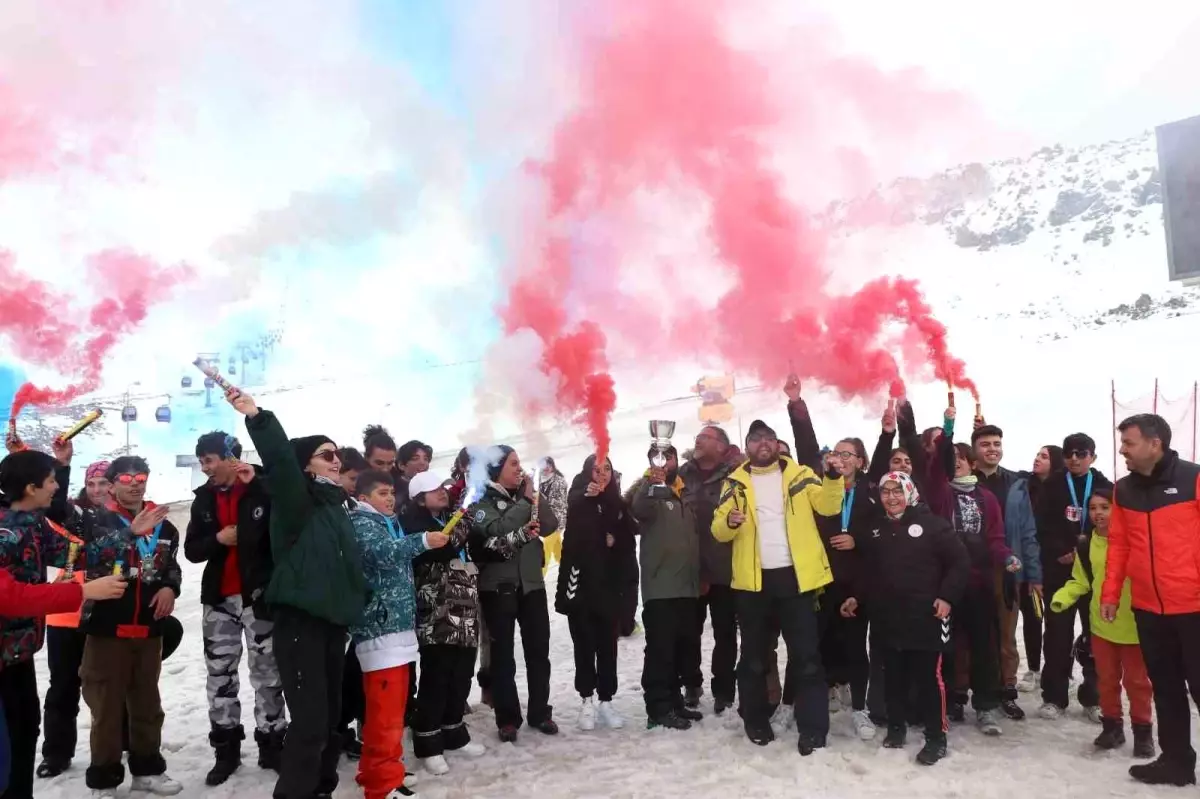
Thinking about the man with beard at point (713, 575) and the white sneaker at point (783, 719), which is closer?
the white sneaker at point (783, 719)

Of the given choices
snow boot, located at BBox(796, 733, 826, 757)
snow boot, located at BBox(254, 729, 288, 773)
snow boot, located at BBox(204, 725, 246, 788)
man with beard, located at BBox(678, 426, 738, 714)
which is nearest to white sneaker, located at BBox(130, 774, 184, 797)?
snow boot, located at BBox(204, 725, 246, 788)

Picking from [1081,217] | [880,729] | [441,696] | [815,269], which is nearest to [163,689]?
[441,696]

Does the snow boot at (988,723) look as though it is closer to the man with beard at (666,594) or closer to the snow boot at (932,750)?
the snow boot at (932,750)

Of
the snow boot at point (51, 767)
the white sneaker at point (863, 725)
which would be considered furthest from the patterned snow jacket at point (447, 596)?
the white sneaker at point (863, 725)

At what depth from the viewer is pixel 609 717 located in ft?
21.4

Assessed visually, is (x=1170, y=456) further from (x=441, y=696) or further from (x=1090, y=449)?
(x=441, y=696)

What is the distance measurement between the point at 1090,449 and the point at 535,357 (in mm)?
4934

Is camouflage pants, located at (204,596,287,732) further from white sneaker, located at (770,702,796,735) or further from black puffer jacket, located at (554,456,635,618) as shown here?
white sneaker, located at (770,702,796,735)

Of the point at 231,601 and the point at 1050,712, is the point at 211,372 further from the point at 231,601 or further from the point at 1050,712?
the point at 1050,712

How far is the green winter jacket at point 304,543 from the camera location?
4340 mm

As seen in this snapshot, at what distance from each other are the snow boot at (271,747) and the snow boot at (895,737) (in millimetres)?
4180

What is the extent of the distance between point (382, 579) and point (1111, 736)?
5085 millimetres

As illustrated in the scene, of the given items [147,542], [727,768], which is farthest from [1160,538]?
[147,542]

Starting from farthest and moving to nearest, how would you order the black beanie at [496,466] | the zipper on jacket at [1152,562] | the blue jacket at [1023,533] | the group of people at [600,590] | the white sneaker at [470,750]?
the blue jacket at [1023,533] → the black beanie at [496,466] → the white sneaker at [470,750] → the zipper on jacket at [1152,562] → the group of people at [600,590]
